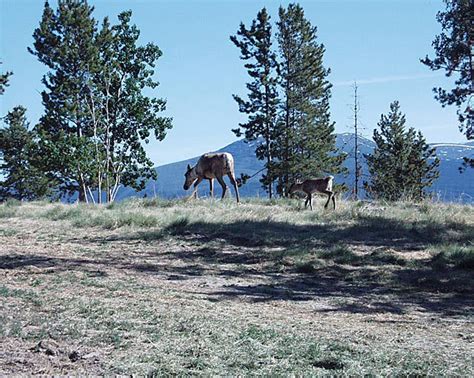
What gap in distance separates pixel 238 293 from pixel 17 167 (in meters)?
42.1

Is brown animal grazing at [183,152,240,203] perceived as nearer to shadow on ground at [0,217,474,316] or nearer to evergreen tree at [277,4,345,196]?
shadow on ground at [0,217,474,316]

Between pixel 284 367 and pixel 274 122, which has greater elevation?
pixel 274 122

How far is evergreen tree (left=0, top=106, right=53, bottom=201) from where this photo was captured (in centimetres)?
4453

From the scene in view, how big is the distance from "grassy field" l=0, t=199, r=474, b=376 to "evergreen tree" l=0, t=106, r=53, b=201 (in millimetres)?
32820

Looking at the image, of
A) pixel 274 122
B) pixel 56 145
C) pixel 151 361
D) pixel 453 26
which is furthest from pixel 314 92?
pixel 151 361

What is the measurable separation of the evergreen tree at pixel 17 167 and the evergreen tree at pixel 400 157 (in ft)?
87.3

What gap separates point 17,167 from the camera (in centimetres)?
4484

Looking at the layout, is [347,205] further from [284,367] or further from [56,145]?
[56,145]

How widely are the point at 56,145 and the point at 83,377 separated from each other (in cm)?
3005

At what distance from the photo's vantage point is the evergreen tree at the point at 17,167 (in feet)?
146

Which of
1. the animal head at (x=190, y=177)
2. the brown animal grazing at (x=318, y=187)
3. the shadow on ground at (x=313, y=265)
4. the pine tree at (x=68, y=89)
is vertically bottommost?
the shadow on ground at (x=313, y=265)

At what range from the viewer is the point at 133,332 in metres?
4.47

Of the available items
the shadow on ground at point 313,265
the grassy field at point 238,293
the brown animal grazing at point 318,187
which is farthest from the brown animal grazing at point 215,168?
the shadow on ground at point 313,265

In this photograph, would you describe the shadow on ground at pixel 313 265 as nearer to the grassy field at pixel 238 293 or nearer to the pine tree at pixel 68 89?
the grassy field at pixel 238 293
